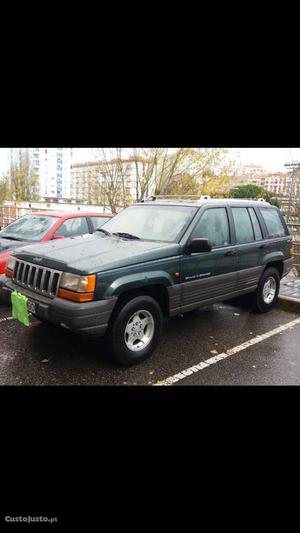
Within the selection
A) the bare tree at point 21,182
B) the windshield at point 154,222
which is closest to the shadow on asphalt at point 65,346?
the windshield at point 154,222

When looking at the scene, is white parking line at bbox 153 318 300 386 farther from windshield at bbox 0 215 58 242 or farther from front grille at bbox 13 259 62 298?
windshield at bbox 0 215 58 242

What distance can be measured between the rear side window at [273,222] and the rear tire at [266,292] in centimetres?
63

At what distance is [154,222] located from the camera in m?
4.85

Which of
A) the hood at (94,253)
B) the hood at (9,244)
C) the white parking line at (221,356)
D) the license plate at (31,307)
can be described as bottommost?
the white parking line at (221,356)

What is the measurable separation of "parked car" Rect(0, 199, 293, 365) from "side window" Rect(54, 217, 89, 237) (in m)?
1.42

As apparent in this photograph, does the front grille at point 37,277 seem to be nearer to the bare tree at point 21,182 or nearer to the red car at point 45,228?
the red car at point 45,228

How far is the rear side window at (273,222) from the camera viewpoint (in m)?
6.04

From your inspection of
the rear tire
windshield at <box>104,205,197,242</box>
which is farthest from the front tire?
the rear tire

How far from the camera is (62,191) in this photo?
131 metres
